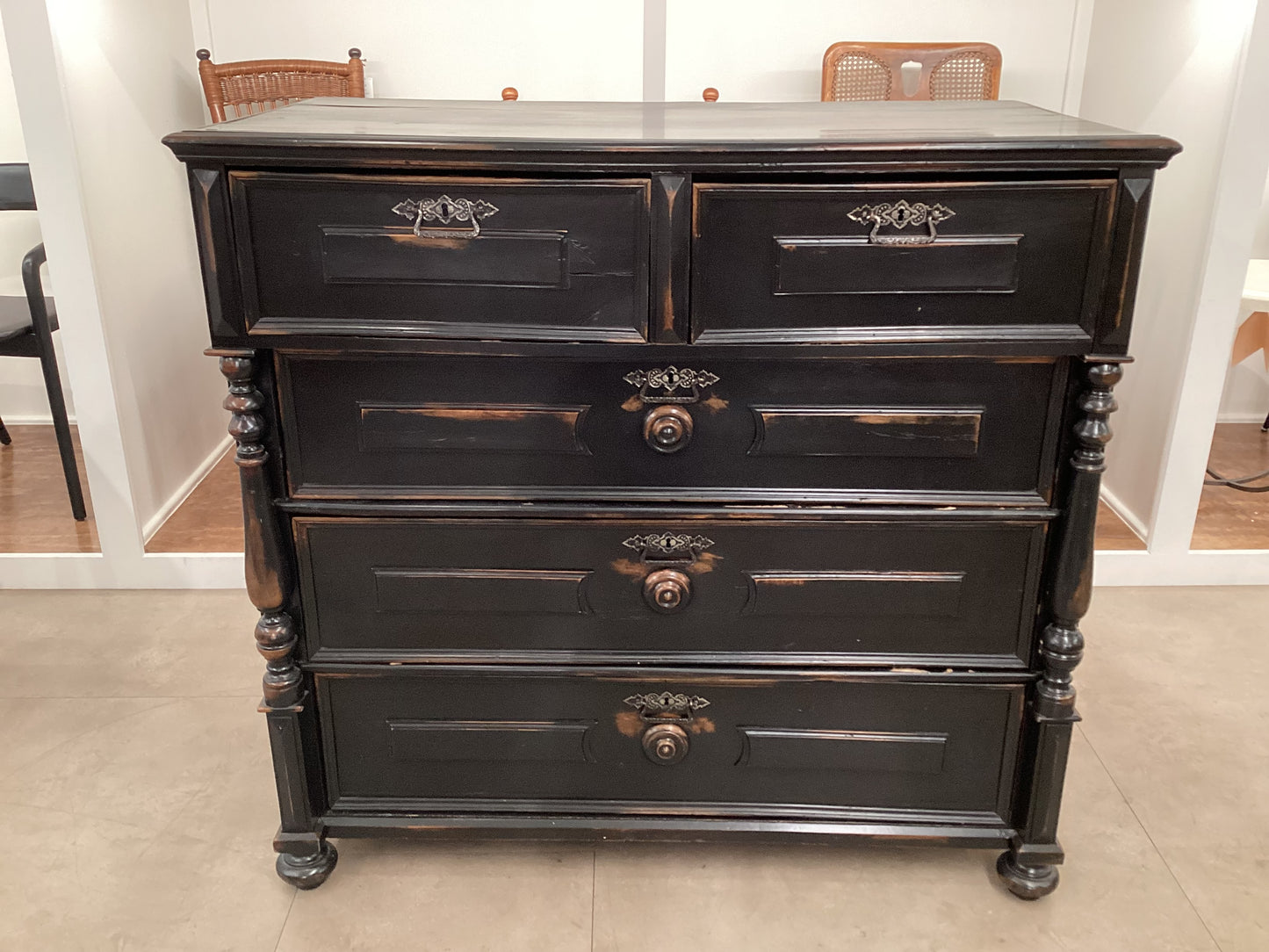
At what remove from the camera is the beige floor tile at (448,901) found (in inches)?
56.8

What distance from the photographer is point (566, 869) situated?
1.57 meters

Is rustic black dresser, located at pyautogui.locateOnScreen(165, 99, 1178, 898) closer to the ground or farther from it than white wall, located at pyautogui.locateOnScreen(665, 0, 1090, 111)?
closer to the ground

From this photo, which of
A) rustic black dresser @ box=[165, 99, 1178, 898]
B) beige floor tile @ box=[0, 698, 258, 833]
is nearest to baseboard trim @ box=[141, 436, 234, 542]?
beige floor tile @ box=[0, 698, 258, 833]

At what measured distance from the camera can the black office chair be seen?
2398 mm

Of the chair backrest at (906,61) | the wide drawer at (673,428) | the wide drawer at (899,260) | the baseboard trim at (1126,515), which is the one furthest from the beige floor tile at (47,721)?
the chair backrest at (906,61)

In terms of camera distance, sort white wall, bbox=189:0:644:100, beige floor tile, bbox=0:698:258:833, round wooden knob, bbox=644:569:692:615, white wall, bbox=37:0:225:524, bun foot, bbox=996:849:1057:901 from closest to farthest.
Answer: round wooden knob, bbox=644:569:692:615 → bun foot, bbox=996:849:1057:901 → beige floor tile, bbox=0:698:258:833 → white wall, bbox=37:0:225:524 → white wall, bbox=189:0:644:100

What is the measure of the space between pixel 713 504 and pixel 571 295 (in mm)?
323

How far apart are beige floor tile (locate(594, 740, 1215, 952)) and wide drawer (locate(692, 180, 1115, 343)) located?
2.68 feet

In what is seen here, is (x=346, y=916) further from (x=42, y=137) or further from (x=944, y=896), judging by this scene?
(x=42, y=137)

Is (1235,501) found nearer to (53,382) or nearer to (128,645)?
(128,645)

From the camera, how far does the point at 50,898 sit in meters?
1.50

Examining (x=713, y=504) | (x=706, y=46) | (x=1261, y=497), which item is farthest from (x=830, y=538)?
(x=706, y=46)

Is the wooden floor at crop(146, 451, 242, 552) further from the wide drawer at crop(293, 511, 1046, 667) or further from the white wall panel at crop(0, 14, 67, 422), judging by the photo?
the wide drawer at crop(293, 511, 1046, 667)

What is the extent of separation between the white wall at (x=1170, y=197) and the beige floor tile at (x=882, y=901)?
1036mm
